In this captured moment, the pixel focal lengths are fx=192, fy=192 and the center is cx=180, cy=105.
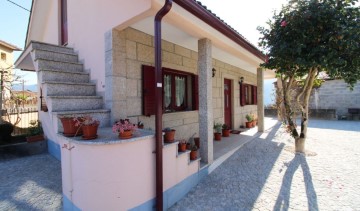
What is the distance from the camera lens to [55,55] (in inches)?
199

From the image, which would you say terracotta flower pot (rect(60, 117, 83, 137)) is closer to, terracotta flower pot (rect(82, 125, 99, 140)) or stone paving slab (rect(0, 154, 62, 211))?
terracotta flower pot (rect(82, 125, 99, 140))

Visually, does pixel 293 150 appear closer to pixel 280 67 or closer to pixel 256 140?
pixel 256 140

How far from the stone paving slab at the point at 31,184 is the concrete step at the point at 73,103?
5.27 ft

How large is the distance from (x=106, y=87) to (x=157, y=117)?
1642 mm

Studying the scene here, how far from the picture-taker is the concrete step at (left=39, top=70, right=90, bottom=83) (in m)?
4.20

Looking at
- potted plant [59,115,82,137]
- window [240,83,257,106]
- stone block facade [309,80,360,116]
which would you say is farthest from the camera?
stone block facade [309,80,360,116]

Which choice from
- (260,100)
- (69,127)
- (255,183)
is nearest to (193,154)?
(255,183)

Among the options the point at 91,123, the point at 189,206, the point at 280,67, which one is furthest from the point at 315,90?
the point at 91,123

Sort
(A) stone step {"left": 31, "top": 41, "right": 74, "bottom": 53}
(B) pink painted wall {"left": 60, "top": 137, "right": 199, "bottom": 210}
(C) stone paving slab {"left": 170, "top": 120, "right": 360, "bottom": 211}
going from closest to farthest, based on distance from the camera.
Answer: (B) pink painted wall {"left": 60, "top": 137, "right": 199, "bottom": 210}, (C) stone paving slab {"left": 170, "top": 120, "right": 360, "bottom": 211}, (A) stone step {"left": 31, "top": 41, "right": 74, "bottom": 53}

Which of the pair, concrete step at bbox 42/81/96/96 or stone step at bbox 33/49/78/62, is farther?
stone step at bbox 33/49/78/62

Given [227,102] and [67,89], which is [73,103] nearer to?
[67,89]

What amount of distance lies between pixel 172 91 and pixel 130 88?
5.86ft

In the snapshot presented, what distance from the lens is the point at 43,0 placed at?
291 inches

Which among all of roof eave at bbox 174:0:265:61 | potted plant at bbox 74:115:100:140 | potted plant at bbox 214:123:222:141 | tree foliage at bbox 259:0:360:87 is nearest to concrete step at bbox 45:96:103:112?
potted plant at bbox 74:115:100:140
